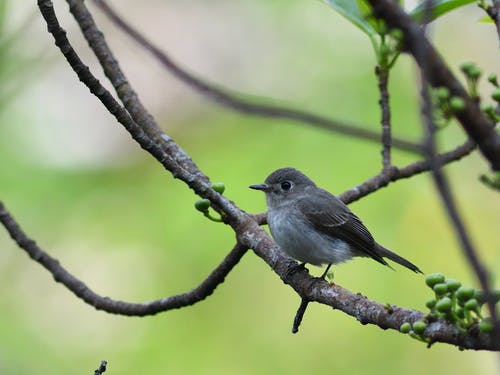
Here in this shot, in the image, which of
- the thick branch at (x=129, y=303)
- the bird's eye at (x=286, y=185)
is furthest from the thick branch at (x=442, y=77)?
the bird's eye at (x=286, y=185)

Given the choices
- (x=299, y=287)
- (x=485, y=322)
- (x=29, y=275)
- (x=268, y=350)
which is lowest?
(x=485, y=322)

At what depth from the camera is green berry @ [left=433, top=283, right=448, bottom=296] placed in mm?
1677

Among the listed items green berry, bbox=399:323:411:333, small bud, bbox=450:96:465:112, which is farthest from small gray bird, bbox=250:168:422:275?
small bud, bbox=450:96:465:112

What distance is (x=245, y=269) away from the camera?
18.5 ft

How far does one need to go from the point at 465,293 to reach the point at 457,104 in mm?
713

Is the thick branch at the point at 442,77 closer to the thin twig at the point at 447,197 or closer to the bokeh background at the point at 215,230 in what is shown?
the thin twig at the point at 447,197

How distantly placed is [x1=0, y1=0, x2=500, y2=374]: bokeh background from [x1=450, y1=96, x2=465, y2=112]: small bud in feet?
13.2

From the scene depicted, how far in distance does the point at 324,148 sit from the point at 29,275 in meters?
2.47

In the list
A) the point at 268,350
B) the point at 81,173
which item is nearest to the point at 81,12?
the point at 81,173

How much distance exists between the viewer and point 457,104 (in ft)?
3.27

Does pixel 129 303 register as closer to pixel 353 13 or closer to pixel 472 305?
pixel 353 13

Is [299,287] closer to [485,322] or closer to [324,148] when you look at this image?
[485,322]

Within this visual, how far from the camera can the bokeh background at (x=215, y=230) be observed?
530 cm

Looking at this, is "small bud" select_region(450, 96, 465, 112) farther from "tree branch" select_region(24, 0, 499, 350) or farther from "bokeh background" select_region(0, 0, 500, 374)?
"bokeh background" select_region(0, 0, 500, 374)
